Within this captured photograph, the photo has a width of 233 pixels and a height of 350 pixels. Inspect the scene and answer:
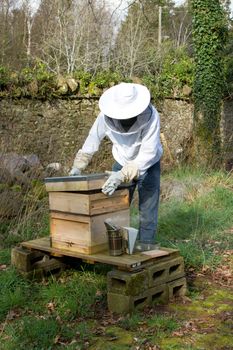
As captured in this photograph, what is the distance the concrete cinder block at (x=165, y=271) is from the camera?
12.2ft

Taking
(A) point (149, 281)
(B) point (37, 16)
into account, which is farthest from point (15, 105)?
(B) point (37, 16)

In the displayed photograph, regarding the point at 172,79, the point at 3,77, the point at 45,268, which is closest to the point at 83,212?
the point at 45,268

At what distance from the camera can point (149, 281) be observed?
3691mm

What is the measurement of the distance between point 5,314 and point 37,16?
75.8 ft

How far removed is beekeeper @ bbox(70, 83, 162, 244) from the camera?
393cm

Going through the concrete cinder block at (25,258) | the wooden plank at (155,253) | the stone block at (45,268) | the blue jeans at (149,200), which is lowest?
the stone block at (45,268)

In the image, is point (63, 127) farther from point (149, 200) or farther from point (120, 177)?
point (120, 177)

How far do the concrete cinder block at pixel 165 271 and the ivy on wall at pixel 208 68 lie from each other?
7.71 meters

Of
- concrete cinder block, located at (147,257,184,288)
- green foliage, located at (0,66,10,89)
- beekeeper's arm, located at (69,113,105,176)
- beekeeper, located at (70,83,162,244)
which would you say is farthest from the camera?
green foliage, located at (0,66,10,89)

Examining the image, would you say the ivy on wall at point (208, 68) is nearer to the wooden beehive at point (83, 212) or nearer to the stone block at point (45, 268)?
the stone block at point (45, 268)

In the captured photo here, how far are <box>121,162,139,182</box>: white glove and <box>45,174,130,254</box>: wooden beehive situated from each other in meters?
0.17

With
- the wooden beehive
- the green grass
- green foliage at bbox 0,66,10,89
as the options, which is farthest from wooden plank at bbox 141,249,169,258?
green foliage at bbox 0,66,10,89

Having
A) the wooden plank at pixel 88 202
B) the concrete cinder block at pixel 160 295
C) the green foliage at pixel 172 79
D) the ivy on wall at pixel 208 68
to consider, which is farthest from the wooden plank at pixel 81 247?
the green foliage at pixel 172 79

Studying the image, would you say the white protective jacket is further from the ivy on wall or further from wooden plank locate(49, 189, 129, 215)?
the ivy on wall
